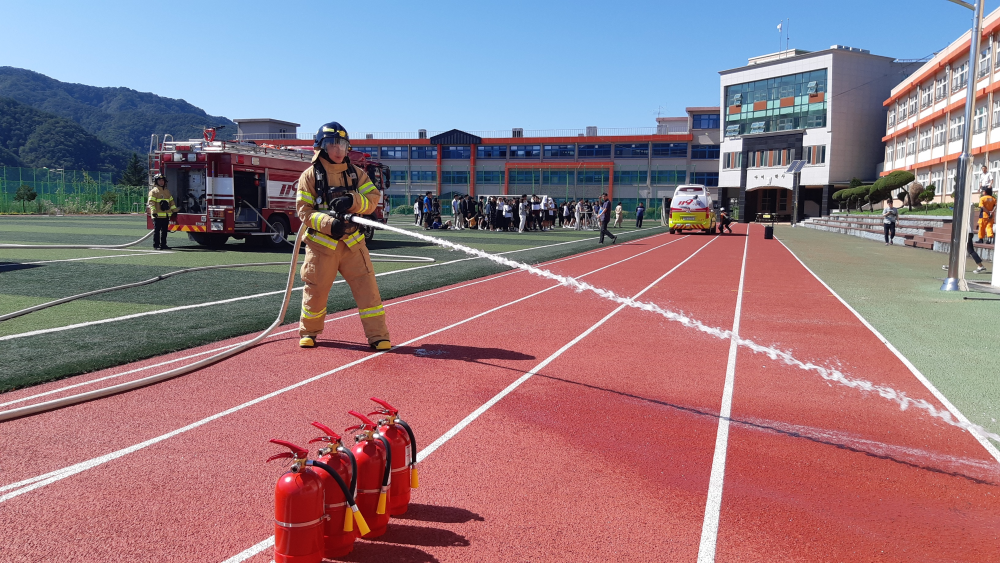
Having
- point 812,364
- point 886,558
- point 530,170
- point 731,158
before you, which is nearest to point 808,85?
point 731,158

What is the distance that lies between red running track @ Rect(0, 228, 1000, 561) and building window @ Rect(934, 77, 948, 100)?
45.2 metres

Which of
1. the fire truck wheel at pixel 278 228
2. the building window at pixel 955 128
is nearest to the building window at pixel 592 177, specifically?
the building window at pixel 955 128

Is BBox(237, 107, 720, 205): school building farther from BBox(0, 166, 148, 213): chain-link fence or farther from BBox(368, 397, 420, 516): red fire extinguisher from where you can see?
BBox(368, 397, 420, 516): red fire extinguisher

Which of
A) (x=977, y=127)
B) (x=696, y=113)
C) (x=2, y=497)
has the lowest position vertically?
(x=2, y=497)

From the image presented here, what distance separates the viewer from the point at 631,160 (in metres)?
82.2

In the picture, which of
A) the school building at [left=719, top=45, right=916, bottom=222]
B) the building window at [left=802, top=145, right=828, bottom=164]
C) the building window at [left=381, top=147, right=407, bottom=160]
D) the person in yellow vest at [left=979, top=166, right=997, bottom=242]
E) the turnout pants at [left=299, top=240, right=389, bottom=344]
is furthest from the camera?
the building window at [left=381, top=147, right=407, bottom=160]

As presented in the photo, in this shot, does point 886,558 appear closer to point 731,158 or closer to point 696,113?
point 731,158

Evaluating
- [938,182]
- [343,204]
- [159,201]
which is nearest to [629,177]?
[938,182]

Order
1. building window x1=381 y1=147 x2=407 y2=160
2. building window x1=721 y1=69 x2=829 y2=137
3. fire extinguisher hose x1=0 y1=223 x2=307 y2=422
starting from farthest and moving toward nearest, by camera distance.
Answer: building window x1=381 y1=147 x2=407 y2=160, building window x1=721 y1=69 x2=829 y2=137, fire extinguisher hose x1=0 y1=223 x2=307 y2=422

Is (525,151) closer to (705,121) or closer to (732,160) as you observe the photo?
(705,121)

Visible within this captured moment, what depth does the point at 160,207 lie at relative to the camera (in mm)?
18047

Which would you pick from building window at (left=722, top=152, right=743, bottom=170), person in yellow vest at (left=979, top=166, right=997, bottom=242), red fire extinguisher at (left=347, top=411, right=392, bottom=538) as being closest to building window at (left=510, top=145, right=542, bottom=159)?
building window at (left=722, top=152, right=743, bottom=170)

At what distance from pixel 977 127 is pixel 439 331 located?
129 ft

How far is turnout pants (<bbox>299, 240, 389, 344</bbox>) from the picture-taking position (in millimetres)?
7215
